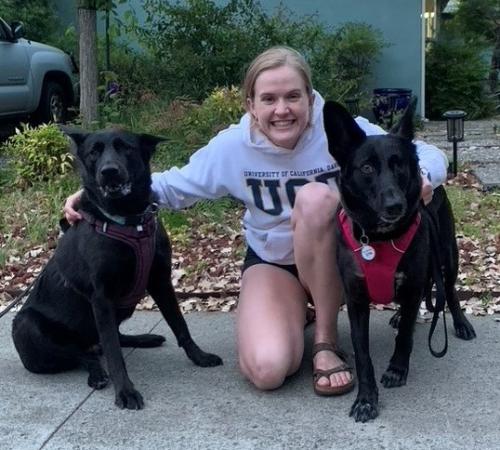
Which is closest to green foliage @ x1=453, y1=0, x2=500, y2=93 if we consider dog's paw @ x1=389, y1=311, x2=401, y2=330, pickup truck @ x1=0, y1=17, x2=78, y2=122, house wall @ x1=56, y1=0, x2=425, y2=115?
house wall @ x1=56, y1=0, x2=425, y2=115

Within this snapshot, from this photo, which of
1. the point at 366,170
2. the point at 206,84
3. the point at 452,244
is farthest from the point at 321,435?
the point at 206,84

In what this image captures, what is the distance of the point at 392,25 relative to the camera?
39.9ft

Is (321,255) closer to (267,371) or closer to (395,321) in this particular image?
(267,371)

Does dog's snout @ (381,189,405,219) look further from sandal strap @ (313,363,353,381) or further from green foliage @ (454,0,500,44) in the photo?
green foliage @ (454,0,500,44)

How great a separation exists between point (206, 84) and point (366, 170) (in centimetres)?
618

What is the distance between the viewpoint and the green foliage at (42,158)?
22.5 feet

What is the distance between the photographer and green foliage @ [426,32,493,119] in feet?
41.6

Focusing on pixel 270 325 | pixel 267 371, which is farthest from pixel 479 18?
pixel 267 371

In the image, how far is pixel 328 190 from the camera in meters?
3.52

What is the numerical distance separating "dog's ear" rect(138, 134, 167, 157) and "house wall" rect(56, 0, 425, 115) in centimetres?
896

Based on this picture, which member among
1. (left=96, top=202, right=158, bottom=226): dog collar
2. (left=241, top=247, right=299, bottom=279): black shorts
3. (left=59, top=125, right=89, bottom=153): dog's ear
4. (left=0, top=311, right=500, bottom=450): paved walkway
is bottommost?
(left=0, top=311, right=500, bottom=450): paved walkway

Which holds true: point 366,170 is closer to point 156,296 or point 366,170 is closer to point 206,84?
point 156,296

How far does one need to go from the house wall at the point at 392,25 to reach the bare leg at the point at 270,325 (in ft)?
28.5

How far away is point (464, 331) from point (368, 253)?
104cm
